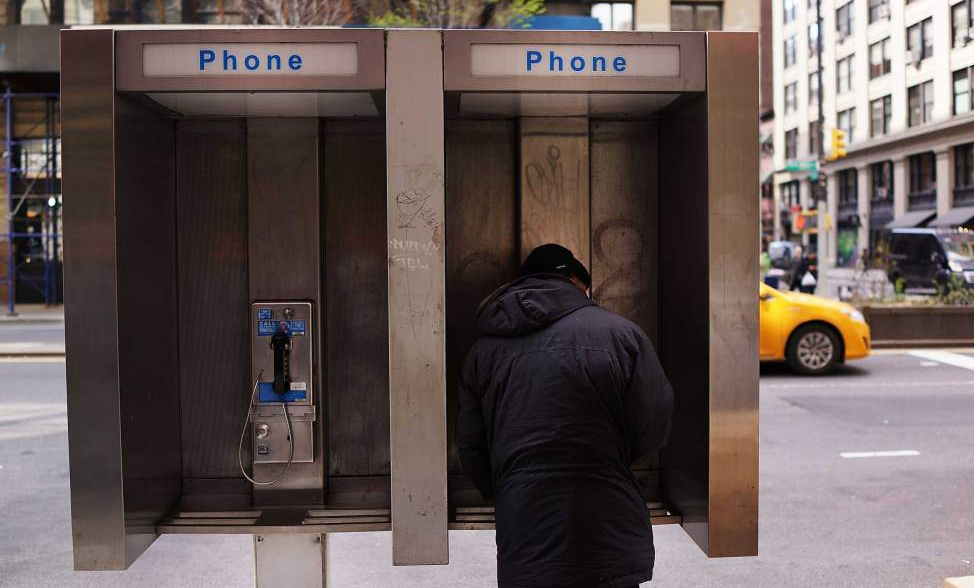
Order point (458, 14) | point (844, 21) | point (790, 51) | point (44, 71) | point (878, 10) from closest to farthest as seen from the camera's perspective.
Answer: point (458, 14) < point (44, 71) < point (878, 10) < point (844, 21) < point (790, 51)

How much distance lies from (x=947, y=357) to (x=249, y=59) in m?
13.3

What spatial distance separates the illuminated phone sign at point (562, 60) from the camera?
3203 millimetres

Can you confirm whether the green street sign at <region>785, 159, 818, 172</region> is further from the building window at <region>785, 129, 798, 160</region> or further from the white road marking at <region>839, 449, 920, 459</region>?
the building window at <region>785, 129, 798, 160</region>

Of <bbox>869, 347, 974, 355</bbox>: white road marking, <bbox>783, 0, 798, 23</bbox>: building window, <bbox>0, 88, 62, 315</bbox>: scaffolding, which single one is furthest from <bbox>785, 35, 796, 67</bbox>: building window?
<bbox>869, 347, 974, 355</bbox>: white road marking

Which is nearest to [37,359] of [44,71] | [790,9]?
[44,71]

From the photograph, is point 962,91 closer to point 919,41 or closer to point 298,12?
point 919,41

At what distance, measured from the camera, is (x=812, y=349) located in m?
12.2

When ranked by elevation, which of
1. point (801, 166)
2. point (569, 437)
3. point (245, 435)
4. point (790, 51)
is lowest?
point (245, 435)

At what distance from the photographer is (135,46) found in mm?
3166

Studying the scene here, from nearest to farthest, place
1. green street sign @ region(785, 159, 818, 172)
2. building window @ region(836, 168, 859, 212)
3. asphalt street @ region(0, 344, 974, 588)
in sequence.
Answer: asphalt street @ region(0, 344, 974, 588) < green street sign @ region(785, 159, 818, 172) < building window @ region(836, 168, 859, 212)

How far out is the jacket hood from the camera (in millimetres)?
2986

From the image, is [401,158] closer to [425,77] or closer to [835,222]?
[425,77]

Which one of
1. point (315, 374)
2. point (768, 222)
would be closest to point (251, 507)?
point (315, 374)

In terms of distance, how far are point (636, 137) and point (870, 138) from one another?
1748 inches
